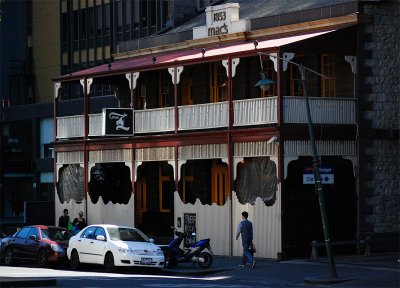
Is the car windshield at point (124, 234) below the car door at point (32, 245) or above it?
above

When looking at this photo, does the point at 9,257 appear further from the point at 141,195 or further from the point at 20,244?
the point at 141,195

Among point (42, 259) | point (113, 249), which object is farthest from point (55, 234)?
point (113, 249)

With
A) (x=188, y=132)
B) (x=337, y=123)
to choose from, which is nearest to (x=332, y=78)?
(x=337, y=123)

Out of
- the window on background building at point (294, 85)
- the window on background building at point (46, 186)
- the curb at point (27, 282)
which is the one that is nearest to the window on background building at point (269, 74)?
the window on background building at point (294, 85)

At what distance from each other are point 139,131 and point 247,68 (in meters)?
5.10

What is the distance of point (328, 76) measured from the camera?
1581 inches

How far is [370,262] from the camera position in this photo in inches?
1374

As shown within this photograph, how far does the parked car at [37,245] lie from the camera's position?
3644cm

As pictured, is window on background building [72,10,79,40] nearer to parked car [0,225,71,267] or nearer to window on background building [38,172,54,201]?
window on background building [38,172,54,201]

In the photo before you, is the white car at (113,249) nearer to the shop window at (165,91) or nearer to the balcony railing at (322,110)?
the balcony railing at (322,110)

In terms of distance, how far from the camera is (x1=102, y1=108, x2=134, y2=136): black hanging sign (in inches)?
1708

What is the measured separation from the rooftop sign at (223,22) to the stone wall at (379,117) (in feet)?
19.7

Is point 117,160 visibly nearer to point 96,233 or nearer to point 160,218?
point 160,218

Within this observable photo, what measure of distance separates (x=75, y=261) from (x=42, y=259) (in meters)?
1.76
